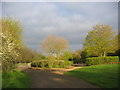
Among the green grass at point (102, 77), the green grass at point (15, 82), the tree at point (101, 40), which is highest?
the tree at point (101, 40)

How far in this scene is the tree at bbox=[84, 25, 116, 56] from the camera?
82.3 ft

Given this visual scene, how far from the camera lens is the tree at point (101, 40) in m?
25.1

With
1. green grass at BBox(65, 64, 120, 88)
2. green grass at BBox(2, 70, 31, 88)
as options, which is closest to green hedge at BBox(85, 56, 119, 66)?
green grass at BBox(65, 64, 120, 88)

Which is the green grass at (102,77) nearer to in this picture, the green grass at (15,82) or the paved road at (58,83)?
the paved road at (58,83)

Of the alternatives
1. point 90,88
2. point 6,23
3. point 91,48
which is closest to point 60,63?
point 91,48

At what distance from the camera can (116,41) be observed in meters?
25.1

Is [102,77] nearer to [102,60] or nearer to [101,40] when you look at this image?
[102,60]

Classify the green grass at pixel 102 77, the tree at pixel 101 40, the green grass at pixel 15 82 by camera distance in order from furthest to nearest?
the tree at pixel 101 40, the green grass at pixel 102 77, the green grass at pixel 15 82

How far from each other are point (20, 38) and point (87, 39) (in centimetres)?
1425

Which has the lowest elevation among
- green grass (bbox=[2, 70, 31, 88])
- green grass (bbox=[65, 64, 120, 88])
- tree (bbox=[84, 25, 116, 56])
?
green grass (bbox=[65, 64, 120, 88])

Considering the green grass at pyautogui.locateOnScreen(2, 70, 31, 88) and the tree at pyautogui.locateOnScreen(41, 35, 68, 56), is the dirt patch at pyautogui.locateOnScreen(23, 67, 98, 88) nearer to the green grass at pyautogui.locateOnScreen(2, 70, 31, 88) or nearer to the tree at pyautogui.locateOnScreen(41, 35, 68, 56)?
the green grass at pyautogui.locateOnScreen(2, 70, 31, 88)

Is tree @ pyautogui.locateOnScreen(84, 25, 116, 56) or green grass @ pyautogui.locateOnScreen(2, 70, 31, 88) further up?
tree @ pyautogui.locateOnScreen(84, 25, 116, 56)

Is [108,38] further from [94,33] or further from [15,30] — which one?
[15,30]

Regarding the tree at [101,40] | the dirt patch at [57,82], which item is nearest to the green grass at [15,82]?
the dirt patch at [57,82]
